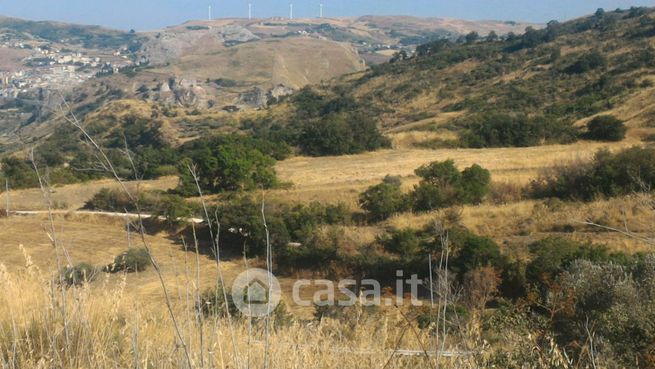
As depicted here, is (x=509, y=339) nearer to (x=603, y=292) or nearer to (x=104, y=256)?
(x=603, y=292)

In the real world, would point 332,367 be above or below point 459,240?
above

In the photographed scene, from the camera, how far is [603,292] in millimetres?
6125

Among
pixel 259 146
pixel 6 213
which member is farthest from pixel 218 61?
pixel 6 213

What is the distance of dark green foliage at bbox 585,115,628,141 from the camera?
1065 inches

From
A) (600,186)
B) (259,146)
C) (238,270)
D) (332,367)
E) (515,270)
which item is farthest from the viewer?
(259,146)

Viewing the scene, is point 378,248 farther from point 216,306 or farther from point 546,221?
point 216,306

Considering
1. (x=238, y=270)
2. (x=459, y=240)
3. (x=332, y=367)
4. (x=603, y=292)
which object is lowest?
(x=238, y=270)

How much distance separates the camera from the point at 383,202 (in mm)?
17016

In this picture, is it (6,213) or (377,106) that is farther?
(377,106)

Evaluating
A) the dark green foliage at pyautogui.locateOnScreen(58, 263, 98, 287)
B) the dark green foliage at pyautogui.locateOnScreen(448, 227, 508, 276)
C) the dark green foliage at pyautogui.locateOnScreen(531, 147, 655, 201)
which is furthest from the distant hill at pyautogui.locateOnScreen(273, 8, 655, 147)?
the dark green foliage at pyautogui.locateOnScreen(58, 263, 98, 287)

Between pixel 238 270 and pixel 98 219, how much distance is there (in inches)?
245

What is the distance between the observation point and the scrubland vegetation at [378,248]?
3.13m

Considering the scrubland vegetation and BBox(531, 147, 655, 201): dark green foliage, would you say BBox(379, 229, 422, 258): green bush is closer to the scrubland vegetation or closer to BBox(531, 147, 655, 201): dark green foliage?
the scrubland vegetation

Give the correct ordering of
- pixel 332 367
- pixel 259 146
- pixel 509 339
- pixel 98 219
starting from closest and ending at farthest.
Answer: pixel 332 367
pixel 509 339
pixel 98 219
pixel 259 146
